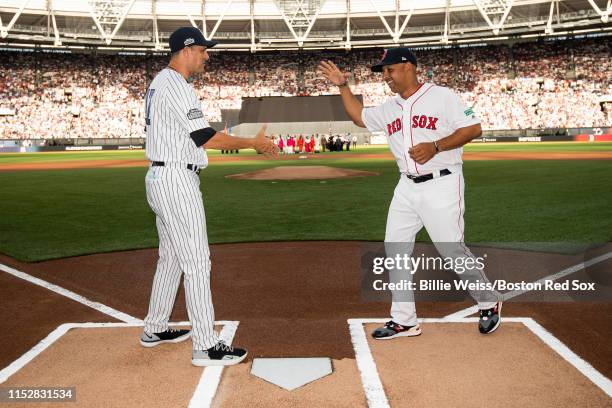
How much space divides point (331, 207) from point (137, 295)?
693cm

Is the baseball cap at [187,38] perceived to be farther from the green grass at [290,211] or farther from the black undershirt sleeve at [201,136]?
the green grass at [290,211]

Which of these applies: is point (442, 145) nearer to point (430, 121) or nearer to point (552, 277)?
point (430, 121)

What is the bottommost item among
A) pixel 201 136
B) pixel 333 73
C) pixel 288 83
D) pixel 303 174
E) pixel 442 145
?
pixel 303 174

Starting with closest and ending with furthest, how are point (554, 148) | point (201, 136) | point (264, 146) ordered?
point (201, 136), point (264, 146), point (554, 148)

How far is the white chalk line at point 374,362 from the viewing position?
3.38m

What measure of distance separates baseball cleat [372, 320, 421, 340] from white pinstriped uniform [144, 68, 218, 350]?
1292mm

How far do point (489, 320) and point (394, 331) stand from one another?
2.48ft

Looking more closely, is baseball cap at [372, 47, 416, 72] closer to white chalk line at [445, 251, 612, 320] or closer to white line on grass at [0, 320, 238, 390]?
white chalk line at [445, 251, 612, 320]

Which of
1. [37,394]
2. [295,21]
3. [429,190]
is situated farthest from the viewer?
[295,21]

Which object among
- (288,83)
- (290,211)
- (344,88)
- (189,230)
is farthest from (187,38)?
(288,83)

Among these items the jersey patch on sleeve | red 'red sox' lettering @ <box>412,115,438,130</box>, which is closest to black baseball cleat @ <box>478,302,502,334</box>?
red 'red sox' lettering @ <box>412,115,438,130</box>

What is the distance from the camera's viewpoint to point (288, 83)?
187ft

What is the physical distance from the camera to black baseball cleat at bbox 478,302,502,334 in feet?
14.3

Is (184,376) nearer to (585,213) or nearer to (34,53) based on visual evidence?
(585,213)
